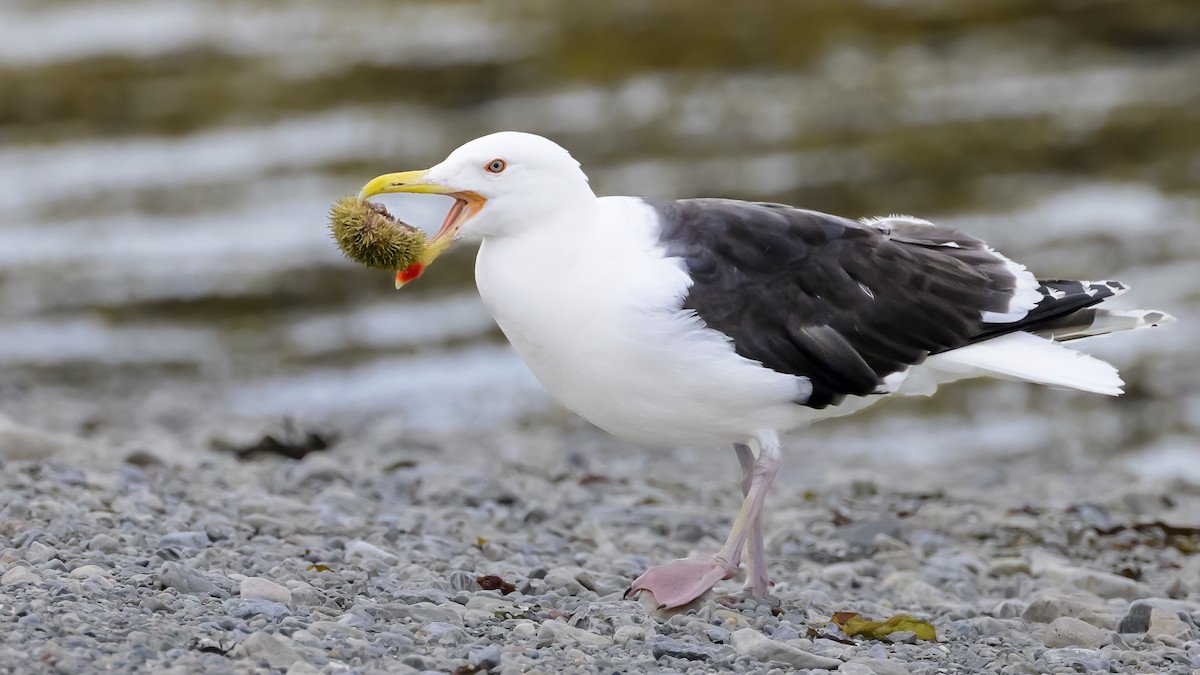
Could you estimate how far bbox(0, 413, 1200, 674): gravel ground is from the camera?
15.9 ft

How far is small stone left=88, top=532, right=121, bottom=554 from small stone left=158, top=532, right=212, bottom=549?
0.18 metres

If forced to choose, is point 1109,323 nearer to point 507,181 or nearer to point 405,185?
point 507,181

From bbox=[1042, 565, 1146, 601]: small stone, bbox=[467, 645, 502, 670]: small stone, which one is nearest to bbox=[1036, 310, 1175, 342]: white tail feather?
bbox=[1042, 565, 1146, 601]: small stone

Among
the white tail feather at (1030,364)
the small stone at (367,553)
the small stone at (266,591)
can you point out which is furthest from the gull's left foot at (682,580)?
the small stone at (266,591)

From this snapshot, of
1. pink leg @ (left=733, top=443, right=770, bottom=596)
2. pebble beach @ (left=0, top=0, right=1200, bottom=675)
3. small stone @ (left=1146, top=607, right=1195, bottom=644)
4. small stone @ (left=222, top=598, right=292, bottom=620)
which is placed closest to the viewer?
small stone @ (left=222, top=598, right=292, bottom=620)

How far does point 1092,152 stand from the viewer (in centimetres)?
1673

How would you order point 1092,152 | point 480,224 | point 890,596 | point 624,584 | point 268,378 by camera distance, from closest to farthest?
point 480,224 < point 624,584 < point 890,596 < point 268,378 < point 1092,152

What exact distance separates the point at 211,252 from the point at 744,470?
9.22 meters

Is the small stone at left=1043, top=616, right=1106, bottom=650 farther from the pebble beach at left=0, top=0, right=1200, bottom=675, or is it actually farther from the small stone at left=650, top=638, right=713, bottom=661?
the small stone at left=650, top=638, right=713, bottom=661

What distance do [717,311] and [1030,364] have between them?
1217 mm

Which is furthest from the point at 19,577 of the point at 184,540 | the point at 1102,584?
the point at 1102,584

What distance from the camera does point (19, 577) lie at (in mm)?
5066

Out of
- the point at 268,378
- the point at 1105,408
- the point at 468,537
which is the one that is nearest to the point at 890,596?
the point at 468,537

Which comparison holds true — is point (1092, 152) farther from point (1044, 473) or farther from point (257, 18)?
point (257, 18)
